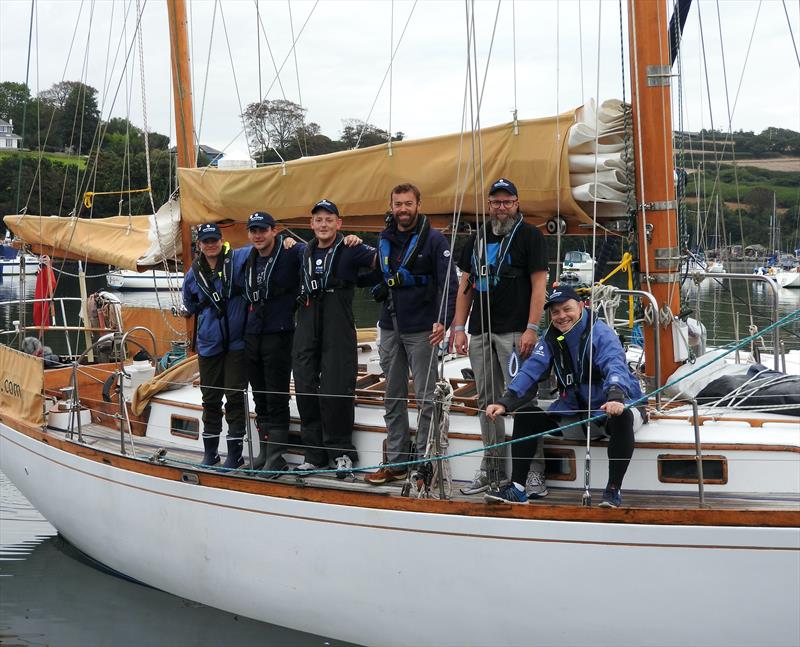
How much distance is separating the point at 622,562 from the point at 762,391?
58.8 inches

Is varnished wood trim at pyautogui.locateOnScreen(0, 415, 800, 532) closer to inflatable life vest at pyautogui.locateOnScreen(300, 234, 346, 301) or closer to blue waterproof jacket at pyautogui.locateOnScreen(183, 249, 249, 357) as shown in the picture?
blue waterproof jacket at pyautogui.locateOnScreen(183, 249, 249, 357)

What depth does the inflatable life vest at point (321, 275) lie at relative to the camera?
527cm

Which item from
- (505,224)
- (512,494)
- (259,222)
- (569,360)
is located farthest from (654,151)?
(259,222)

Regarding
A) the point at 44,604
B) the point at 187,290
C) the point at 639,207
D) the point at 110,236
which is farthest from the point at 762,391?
the point at 110,236

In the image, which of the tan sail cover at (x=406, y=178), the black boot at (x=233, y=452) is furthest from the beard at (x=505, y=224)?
the black boot at (x=233, y=452)

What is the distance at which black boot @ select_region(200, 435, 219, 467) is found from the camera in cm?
570

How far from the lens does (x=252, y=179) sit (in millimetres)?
6781

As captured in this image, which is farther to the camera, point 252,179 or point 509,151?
point 252,179

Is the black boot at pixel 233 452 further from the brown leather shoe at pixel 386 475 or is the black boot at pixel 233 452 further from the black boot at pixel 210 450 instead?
the brown leather shoe at pixel 386 475

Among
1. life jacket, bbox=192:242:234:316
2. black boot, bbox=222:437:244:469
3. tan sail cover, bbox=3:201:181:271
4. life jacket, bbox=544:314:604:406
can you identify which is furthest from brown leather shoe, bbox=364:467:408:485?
tan sail cover, bbox=3:201:181:271

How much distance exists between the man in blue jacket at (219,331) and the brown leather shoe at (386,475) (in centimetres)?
100

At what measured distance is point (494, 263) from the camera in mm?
4816

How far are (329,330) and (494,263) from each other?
3.68 ft

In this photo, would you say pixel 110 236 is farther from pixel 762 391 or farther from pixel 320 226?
pixel 762 391
